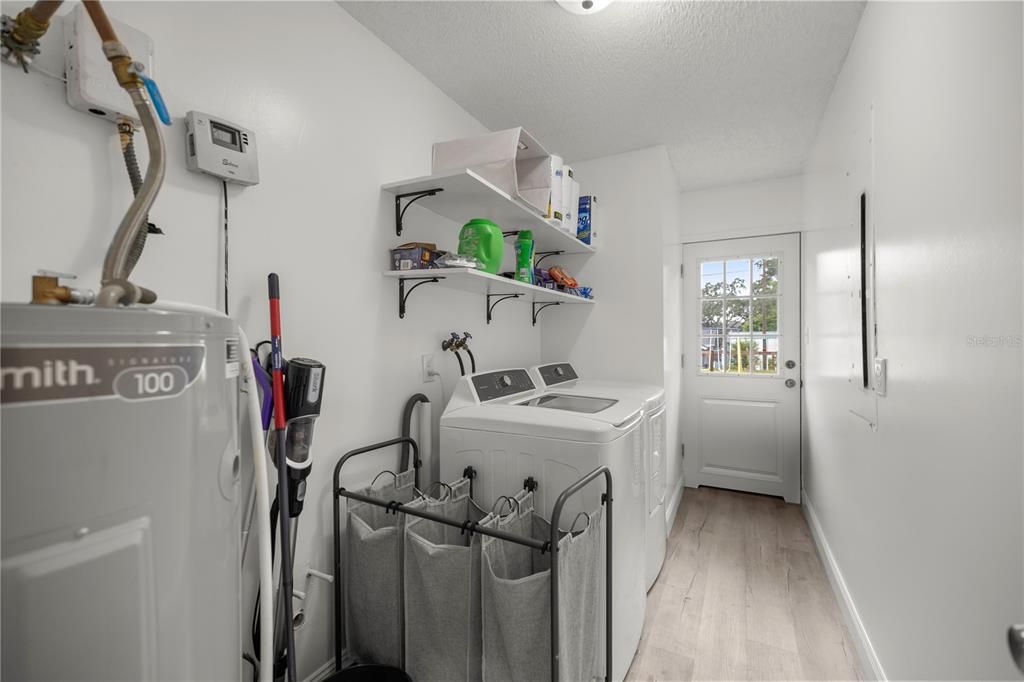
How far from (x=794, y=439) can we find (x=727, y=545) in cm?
120

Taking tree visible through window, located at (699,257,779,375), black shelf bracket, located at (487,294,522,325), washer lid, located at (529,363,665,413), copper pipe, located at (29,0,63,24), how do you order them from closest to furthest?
copper pipe, located at (29,0,63,24)
washer lid, located at (529,363,665,413)
black shelf bracket, located at (487,294,522,325)
tree visible through window, located at (699,257,779,375)

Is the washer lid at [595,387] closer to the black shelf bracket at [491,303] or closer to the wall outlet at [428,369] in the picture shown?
the black shelf bracket at [491,303]

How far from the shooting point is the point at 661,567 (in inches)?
98.2

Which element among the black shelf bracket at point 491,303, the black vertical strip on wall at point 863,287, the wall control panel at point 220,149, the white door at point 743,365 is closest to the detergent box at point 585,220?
the black shelf bracket at point 491,303

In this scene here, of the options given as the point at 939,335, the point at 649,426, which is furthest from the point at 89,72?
the point at 649,426

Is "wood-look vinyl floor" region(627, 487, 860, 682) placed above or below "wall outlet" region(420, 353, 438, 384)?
below

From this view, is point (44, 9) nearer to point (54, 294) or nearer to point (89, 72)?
point (89, 72)

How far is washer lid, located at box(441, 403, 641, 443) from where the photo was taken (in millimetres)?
1566

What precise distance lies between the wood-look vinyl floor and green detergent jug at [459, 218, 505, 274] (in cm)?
165

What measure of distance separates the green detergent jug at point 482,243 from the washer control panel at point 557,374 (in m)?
0.84

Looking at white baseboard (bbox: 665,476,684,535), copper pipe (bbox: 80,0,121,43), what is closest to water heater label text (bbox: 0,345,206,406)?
copper pipe (bbox: 80,0,121,43)

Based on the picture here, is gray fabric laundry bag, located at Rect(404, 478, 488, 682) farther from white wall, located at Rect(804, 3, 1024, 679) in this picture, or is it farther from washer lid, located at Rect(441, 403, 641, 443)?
white wall, located at Rect(804, 3, 1024, 679)

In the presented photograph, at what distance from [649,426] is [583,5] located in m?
1.65

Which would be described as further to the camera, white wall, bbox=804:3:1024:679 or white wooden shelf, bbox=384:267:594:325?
white wooden shelf, bbox=384:267:594:325
